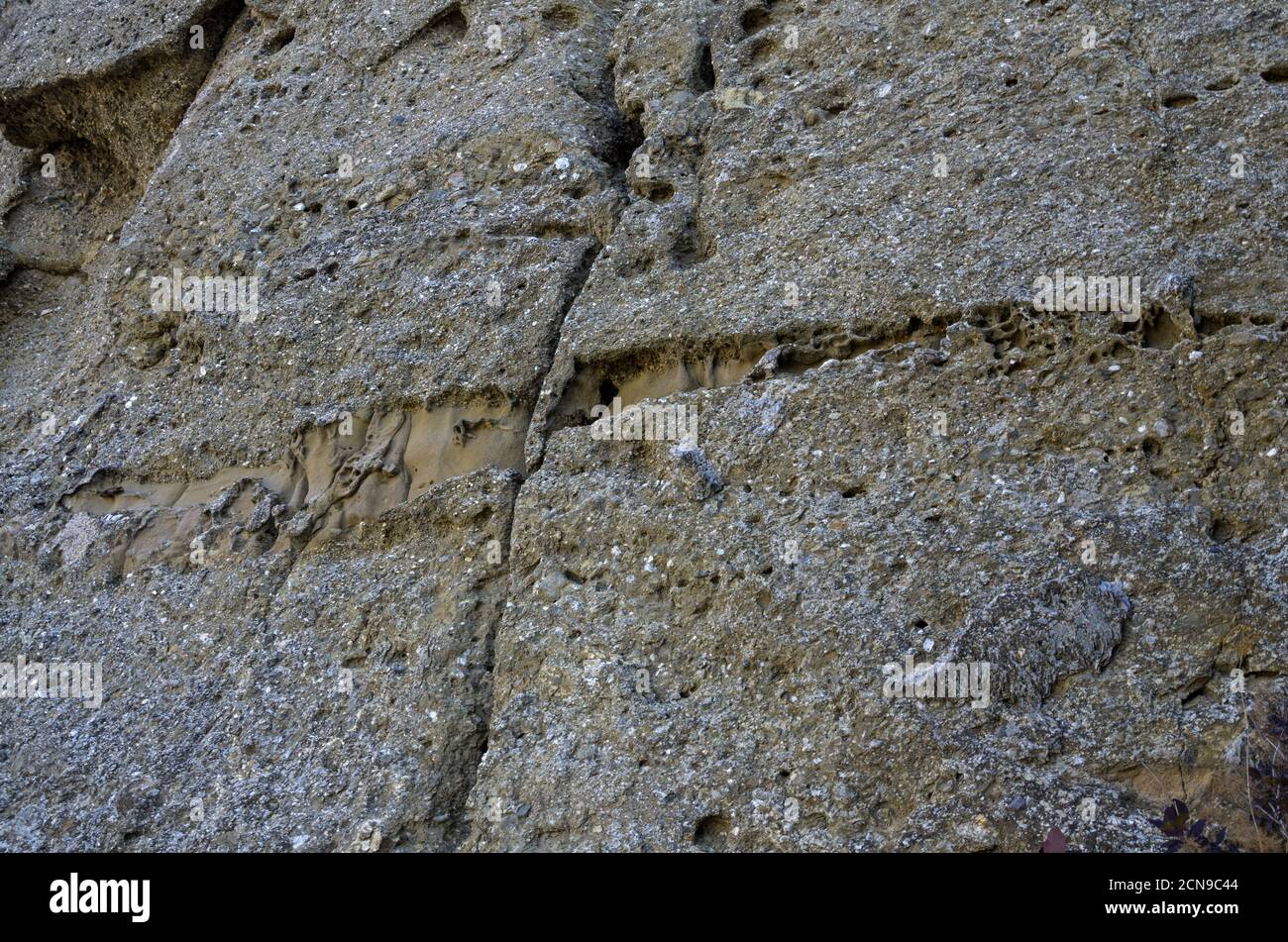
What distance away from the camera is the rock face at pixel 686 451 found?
460 cm

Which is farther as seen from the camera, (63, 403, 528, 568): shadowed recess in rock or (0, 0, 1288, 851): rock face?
(63, 403, 528, 568): shadowed recess in rock

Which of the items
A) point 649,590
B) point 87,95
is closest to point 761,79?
point 649,590

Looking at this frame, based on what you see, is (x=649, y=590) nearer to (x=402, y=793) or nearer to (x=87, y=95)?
(x=402, y=793)

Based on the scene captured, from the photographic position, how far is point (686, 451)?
5594 mm

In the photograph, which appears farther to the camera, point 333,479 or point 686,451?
point 333,479

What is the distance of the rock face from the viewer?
15.1 ft

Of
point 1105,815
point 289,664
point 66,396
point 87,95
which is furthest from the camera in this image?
point 87,95

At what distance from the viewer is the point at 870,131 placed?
252 inches

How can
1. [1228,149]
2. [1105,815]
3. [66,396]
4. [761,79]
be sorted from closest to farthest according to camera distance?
[1105,815]
[1228,149]
[761,79]
[66,396]

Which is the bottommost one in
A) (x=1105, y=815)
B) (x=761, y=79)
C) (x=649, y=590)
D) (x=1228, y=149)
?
(x=1105, y=815)

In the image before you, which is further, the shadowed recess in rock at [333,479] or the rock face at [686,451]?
the shadowed recess in rock at [333,479]

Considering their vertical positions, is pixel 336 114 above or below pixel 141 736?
above

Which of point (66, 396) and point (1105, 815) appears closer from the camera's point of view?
point (1105, 815)

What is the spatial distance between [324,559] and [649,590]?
5.77ft
